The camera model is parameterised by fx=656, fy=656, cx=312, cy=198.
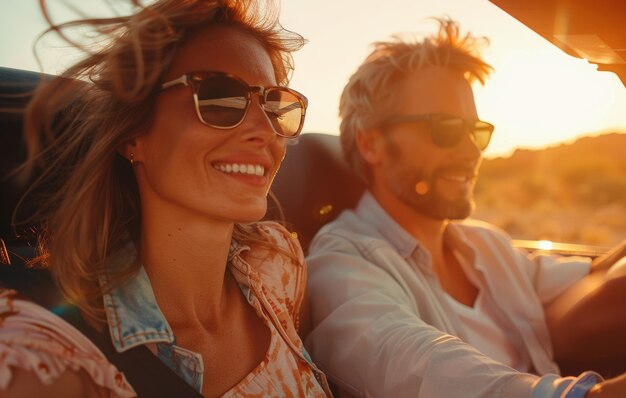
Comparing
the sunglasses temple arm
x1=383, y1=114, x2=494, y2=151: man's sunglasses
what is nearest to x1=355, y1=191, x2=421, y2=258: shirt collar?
x1=383, y1=114, x2=494, y2=151: man's sunglasses

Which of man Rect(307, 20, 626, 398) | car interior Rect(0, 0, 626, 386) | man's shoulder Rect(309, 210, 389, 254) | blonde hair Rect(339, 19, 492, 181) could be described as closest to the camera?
car interior Rect(0, 0, 626, 386)

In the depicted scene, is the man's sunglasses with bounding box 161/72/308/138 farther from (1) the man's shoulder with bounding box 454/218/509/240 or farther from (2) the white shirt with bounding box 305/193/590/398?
(1) the man's shoulder with bounding box 454/218/509/240

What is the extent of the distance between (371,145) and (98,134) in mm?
1598

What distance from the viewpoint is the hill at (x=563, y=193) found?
18.0 m

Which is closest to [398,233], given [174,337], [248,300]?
[248,300]

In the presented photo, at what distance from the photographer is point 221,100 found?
150 cm

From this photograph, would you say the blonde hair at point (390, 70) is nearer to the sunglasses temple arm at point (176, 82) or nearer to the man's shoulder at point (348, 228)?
the man's shoulder at point (348, 228)

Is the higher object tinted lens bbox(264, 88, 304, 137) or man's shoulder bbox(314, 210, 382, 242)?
tinted lens bbox(264, 88, 304, 137)

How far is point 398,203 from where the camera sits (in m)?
2.79

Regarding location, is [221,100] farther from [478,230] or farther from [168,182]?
[478,230]

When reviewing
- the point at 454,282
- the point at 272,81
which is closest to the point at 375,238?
the point at 454,282

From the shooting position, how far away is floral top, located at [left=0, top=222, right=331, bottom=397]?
1182 mm

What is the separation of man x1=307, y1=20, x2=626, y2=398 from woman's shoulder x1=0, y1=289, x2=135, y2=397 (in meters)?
0.85

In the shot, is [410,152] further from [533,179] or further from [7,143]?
[533,179]
